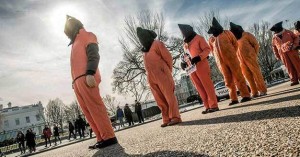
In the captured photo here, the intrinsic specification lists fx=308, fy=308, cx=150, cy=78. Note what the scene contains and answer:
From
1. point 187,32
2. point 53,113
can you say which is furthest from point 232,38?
point 53,113

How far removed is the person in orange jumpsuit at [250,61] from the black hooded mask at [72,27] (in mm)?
4599

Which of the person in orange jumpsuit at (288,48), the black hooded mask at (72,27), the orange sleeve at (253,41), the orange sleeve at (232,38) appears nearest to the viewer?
the black hooded mask at (72,27)

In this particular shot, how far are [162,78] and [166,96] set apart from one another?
1.15 feet

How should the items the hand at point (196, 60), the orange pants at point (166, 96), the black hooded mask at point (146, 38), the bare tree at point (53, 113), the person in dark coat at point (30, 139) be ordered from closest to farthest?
the orange pants at point (166, 96) < the black hooded mask at point (146, 38) < the hand at point (196, 60) < the person in dark coat at point (30, 139) < the bare tree at point (53, 113)

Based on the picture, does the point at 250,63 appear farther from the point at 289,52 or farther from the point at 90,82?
the point at 90,82

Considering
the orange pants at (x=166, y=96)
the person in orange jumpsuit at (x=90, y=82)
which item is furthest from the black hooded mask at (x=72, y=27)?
the orange pants at (x=166, y=96)

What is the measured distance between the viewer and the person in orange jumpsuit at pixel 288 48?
9.19 meters

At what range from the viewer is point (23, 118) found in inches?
3452

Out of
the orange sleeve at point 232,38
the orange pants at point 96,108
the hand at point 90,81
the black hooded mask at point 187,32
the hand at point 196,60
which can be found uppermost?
the black hooded mask at point 187,32

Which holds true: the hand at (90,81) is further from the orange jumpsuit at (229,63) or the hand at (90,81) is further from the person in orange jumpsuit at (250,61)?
the person in orange jumpsuit at (250,61)

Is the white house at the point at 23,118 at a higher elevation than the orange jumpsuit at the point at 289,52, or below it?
higher

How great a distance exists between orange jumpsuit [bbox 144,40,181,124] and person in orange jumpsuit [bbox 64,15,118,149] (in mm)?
1396

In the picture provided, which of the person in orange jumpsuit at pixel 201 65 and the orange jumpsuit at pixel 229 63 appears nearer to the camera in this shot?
the person in orange jumpsuit at pixel 201 65

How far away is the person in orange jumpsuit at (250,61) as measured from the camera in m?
7.70
